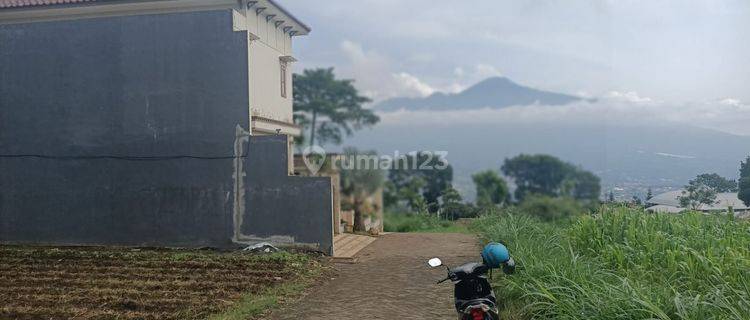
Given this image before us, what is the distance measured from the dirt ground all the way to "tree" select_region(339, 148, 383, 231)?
74.7 inches

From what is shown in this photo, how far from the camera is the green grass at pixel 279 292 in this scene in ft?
14.8

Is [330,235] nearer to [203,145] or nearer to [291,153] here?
[291,153]

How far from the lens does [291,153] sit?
777 cm

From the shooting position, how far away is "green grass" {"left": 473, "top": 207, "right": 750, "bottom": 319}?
3094mm

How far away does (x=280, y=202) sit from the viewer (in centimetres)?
791

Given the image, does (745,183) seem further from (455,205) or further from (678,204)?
(455,205)

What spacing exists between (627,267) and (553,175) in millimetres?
3339

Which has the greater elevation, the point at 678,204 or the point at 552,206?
the point at 552,206

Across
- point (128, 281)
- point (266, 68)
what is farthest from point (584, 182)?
point (266, 68)

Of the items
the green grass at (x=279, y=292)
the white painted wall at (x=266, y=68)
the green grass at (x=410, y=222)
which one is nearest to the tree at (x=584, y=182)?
the green grass at (x=410, y=222)

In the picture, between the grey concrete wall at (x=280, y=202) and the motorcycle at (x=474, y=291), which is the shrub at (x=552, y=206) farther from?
the grey concrete wall at (x=280, y=202)

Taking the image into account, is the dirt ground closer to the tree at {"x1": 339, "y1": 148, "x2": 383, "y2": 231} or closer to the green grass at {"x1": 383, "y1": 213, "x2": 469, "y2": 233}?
the green grass at {"x1": 383, "y1": 213, "x2": 469, "y2": 233}

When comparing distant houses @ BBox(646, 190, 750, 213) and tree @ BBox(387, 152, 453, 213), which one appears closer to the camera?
tree @ BBox(387, 152, 453, 213)

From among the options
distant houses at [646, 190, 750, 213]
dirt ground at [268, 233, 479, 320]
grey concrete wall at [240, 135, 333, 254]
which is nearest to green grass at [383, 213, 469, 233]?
dirt ground at [268, 233, 479, 320]
